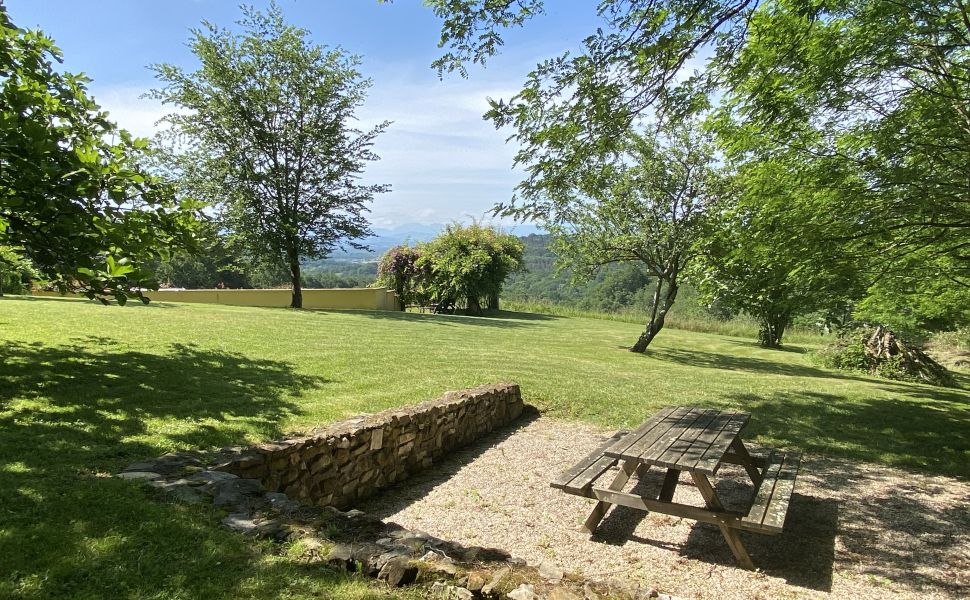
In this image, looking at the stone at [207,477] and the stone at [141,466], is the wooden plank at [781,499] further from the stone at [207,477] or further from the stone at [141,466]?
the stone at [141,466]

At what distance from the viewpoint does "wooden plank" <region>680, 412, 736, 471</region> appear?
387 cm

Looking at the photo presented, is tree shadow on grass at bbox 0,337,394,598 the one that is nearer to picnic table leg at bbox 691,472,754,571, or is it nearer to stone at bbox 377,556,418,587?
stone at bbox 377,556,418,587

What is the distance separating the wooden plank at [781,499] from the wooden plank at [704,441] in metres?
0.57

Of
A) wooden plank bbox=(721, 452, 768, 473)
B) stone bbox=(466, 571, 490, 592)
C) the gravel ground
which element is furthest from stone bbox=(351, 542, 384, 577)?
wooden plank bbox=(721, 452, 768, 473)

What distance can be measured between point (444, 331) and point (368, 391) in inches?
322

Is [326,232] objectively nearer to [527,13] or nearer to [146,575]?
[527,13]

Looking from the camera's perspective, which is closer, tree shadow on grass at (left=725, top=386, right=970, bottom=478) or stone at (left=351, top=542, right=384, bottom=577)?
stone at (left=351, top=542, right=384, bottom=577)

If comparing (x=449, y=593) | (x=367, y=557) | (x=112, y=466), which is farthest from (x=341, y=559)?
(x=112, y=466)

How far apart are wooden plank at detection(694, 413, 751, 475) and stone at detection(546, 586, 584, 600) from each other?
1.59 metres

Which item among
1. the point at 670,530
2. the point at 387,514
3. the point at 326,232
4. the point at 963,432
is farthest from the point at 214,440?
the point at 326,232

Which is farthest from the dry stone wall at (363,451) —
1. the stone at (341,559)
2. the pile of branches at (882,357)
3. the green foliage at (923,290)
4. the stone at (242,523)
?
the pile of branches at (882,357)

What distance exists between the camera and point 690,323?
26.5 metres

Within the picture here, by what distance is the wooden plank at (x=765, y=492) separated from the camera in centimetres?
374

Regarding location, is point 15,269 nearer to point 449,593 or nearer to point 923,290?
point 449,593
